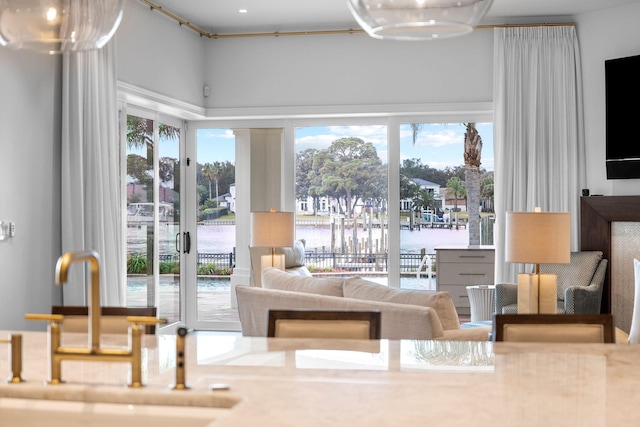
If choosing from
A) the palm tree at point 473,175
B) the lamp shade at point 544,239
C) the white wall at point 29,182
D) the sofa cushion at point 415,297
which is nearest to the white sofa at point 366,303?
the sofa cushion at point 415,297

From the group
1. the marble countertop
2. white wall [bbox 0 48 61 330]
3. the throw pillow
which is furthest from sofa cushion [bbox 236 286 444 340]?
the throw pillow

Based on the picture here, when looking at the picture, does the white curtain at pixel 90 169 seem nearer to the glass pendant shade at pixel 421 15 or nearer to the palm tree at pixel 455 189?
the palm tree at pixel 455 189

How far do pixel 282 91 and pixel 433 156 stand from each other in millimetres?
1614

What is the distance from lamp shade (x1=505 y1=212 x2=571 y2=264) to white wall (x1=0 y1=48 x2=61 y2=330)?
2.99m

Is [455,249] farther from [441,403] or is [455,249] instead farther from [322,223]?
[441,403]

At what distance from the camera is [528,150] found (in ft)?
24.6

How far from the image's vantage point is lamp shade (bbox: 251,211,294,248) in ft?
19.2

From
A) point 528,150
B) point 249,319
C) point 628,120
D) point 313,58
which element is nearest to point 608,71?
point 628,120

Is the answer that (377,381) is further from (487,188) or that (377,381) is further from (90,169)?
(487,188)

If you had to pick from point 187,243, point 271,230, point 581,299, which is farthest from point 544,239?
point 187,243

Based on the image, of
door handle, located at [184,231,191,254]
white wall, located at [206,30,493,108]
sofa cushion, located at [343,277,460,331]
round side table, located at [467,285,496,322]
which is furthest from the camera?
door handle, located at [184,231,191,254]

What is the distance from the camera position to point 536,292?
4152mm

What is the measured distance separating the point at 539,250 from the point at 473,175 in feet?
12.6

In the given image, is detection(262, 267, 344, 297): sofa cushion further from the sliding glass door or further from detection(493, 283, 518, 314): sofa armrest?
detection(493, 283, 518, 314): sofa armrest
